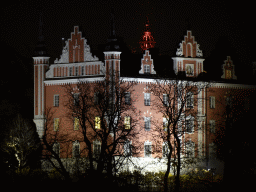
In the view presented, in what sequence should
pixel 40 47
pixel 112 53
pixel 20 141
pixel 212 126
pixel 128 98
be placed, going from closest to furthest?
pixel 20 141
pixel 112 53
pixel 128 98
pixel 40 47
pixel 212 126

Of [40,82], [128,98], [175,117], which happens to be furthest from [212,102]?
[40,82]

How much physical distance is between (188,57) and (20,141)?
2135cm

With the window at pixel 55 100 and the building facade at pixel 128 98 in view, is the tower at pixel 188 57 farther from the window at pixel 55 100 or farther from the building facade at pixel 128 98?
the window at pixel 55 100

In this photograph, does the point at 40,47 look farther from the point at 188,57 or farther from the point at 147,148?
the point at 188,57

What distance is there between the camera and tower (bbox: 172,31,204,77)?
3031 inches

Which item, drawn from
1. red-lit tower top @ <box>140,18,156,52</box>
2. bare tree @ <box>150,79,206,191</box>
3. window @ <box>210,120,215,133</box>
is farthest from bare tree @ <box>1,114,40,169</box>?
window @ <box>210,120,215,133</box>

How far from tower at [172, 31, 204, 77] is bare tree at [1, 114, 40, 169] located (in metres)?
17.9

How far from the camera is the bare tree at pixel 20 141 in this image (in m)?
70.7

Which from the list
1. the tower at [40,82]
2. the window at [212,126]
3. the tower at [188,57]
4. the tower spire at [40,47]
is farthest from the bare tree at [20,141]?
the window at [212,126]

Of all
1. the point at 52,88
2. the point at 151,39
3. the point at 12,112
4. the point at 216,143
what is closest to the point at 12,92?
the point at 12,112

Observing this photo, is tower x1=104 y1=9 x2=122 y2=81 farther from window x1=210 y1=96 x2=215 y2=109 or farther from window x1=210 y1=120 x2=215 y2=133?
window x1=210 y1=120 x2=215 y2=133

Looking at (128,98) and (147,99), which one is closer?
(128,98)

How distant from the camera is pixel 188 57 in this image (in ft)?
254

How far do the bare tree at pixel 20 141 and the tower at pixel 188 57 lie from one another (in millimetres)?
17920
